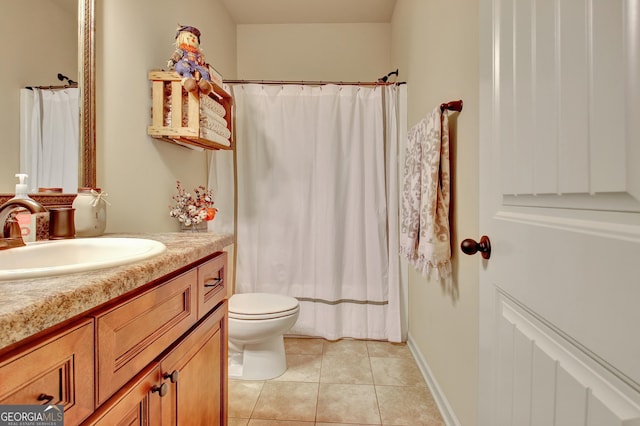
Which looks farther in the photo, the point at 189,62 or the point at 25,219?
the point at 189,62

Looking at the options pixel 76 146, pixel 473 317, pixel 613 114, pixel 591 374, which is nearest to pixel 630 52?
pixel 613 114

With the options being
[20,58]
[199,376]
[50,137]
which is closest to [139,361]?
[199,376]

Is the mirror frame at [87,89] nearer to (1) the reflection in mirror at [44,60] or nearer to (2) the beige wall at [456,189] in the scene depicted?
(1) the reflection in mirror at [44,60]

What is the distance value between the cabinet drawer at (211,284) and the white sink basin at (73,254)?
20 centimetres

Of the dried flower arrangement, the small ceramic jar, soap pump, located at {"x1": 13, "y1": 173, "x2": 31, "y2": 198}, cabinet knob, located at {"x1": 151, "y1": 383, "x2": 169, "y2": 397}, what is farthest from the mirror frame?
cabinet knob, located at {"x1": 151, "y1": 383, "x2": 169, "y2": 397}

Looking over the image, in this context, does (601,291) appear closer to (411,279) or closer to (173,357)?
(173,357)

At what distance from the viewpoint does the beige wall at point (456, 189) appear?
3.99ft

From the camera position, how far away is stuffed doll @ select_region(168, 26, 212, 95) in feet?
4.71

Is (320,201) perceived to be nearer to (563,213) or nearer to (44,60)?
(44,60)

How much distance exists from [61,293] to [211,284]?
0.63 m

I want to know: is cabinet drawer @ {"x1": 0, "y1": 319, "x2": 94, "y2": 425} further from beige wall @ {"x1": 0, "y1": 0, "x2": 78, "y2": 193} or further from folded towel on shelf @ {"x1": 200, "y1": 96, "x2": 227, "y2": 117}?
folded towel on shelf @ {"x1": 200, "y1": 96, "x2": 227, "y2": 117}

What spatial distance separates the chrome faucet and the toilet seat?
1.07 m

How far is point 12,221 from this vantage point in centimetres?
84

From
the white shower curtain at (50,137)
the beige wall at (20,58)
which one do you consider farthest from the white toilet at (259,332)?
the beige wall at (20,58)
